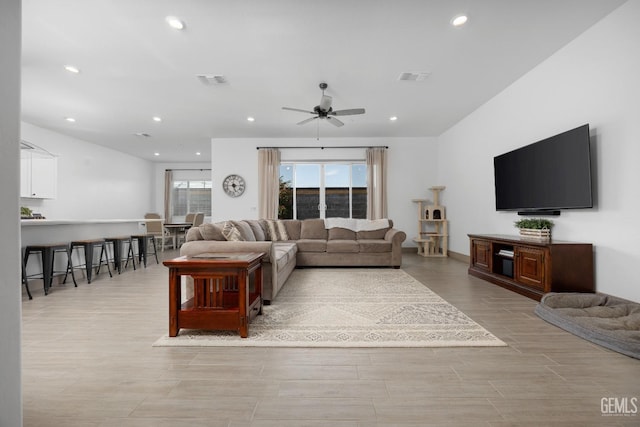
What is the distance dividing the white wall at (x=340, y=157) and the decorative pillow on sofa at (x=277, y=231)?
173 cm

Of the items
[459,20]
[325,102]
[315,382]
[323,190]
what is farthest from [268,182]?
[315,382]

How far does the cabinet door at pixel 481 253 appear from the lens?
4137mm

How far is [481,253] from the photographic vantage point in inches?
170

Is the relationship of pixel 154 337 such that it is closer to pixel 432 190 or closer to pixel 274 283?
pixel 274 283

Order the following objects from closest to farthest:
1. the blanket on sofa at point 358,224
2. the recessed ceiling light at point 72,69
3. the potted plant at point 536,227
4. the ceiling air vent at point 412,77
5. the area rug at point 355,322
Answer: the area rug at point 355,322
the potted plant at point 536,227
the recessed ceiling light at point 72,69
the ceiling air vent at point 412,77
the blanket on sofa at point 358,224

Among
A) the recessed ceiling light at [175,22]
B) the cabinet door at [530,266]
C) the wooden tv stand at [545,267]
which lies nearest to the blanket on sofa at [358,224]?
the wooden tv stand at [545,267]

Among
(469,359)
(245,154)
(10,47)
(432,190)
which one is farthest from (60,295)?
(432,190)

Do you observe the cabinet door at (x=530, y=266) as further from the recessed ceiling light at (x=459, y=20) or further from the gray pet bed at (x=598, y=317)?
the recessed ceiling light at (x=459, y=20)

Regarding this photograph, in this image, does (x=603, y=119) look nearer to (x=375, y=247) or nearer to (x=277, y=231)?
(x=375, y=247)

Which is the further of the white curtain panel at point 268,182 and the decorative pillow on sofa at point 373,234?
the white curtain panel at point 268,182

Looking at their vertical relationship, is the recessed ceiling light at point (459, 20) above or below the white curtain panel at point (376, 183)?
above

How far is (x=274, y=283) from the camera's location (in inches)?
123

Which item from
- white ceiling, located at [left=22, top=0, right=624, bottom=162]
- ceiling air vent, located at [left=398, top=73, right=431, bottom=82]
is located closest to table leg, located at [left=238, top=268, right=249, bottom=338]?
white ceiling, located at [left=22, top=0, right=624, bottom=162]

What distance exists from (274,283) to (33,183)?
21.6 ft
